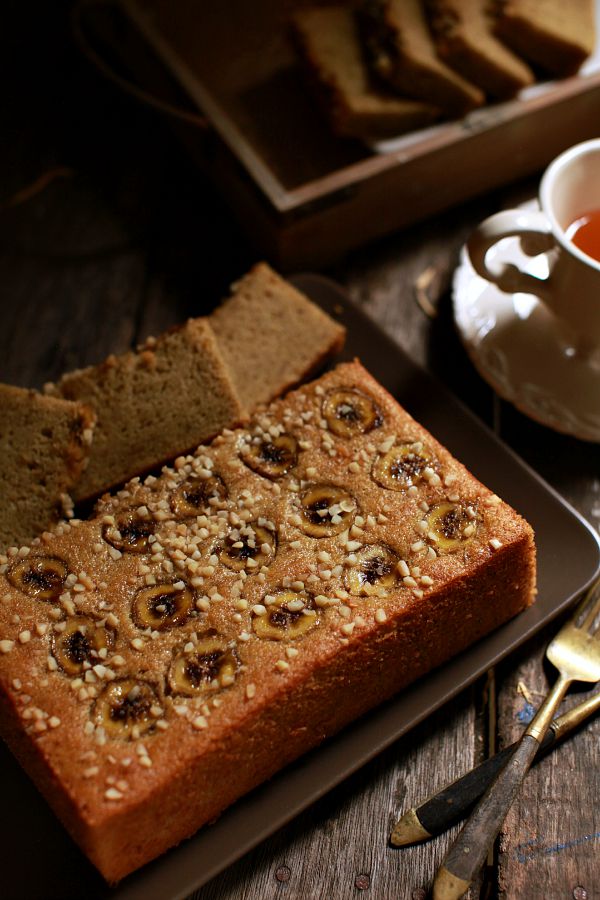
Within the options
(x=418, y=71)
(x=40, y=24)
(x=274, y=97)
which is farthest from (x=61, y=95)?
(x=418, y=71)

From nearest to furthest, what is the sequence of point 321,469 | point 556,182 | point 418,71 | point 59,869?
point 59,869 < point 321,469 < point 556,182 < point 418,71

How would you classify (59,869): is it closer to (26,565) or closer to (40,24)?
(26,565)

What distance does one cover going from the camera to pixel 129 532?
209 cm

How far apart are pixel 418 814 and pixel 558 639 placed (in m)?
0.54

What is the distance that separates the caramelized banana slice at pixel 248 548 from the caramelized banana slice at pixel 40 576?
13.8 inches

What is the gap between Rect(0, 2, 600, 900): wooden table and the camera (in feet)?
6.36

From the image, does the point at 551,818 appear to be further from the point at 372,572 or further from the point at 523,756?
the point at 372,572

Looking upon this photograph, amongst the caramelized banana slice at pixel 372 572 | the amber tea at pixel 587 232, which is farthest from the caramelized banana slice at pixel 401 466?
the amber tea at pixel 587 232

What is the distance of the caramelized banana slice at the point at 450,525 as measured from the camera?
6.73ft

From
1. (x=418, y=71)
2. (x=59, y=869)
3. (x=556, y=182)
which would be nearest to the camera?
(x=59, y=869)

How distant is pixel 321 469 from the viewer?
217 centimetres

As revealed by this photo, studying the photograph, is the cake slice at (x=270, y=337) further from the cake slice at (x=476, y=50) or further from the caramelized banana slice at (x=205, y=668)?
the cake slice at (x=476, y=50)

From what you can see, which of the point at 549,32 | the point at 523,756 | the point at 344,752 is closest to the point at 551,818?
the point at 523,756

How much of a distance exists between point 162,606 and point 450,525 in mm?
664
